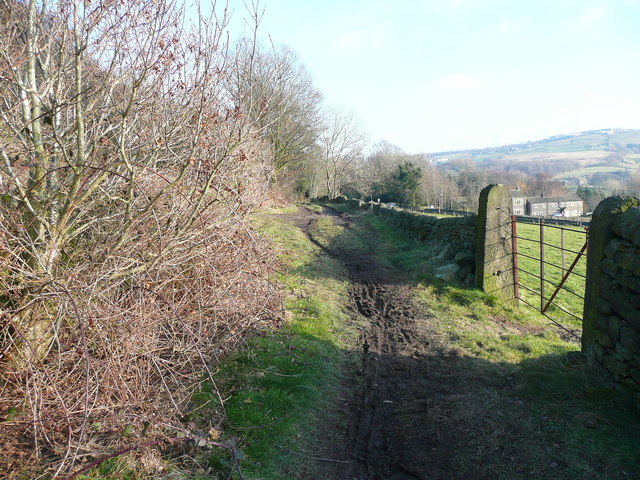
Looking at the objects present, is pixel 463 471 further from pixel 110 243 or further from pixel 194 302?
pixel 110 243

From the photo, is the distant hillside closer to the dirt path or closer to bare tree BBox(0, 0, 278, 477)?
the dirt path

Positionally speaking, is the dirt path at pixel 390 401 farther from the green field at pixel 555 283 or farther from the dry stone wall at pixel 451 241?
the green field at pixel 555 283

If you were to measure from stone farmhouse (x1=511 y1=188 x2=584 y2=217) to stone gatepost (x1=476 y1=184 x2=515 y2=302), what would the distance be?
148 feet

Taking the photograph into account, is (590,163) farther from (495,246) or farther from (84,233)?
(84,233)

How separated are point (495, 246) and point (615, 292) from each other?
4.18 meters

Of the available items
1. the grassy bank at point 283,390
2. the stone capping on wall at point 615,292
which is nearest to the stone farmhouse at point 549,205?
the stone capping on wall at point 615,292

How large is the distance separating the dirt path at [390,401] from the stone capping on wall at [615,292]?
1866mm

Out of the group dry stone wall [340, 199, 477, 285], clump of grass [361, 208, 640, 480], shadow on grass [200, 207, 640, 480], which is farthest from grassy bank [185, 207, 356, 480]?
dry stone wall [340, 199, 477, 285]

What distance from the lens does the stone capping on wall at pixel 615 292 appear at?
440 centimetres

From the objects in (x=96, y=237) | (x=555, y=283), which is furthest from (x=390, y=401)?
(x=555, y=283)

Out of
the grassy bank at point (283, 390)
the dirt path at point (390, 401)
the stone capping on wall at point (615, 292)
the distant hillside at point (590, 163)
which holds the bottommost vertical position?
the dirt path at point (390, 401)

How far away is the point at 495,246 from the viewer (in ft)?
29.3

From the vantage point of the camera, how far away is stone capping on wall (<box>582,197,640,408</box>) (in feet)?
14.4

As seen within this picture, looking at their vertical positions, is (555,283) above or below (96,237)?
below
